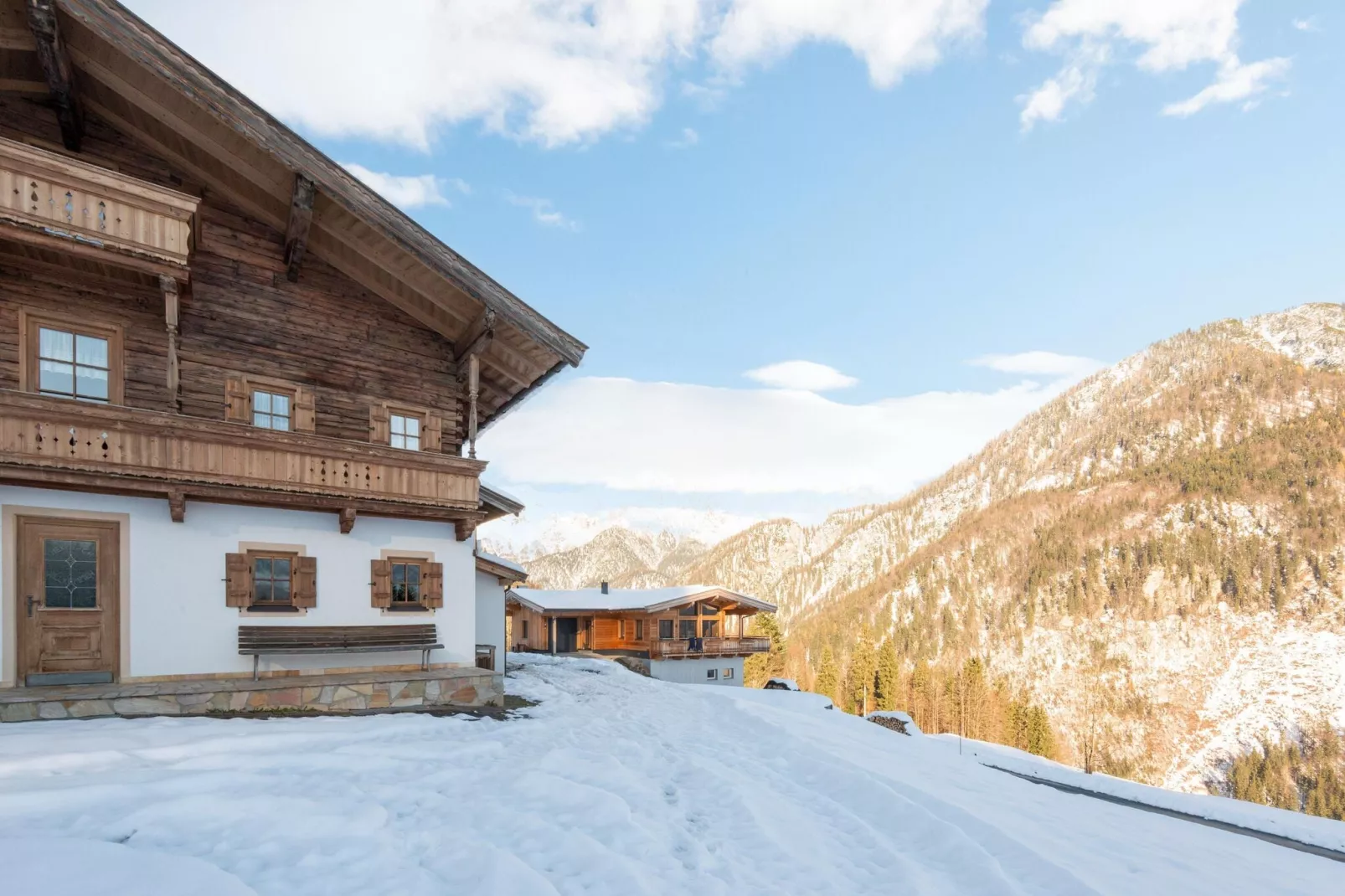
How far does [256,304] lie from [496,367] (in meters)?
4.98

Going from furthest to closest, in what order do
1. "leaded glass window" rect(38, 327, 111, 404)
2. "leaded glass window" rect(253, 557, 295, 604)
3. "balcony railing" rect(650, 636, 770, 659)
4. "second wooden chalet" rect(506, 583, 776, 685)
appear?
1. "second wooden chalet" rect(506, 583, 776, 685)
2. "balcony railing" rect(650, 636, 770, 659)
3. "leaded glass window" rect(253, 557, 295, 604)
4. "leaded glass window" rect(38, 327, 111, 404)

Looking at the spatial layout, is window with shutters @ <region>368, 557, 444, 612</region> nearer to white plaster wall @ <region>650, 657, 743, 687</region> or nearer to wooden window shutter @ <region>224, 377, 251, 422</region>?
wooden window shutter @ <region>224, 377, 251, 422</region>

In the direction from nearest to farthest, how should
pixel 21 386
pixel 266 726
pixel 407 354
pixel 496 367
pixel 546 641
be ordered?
pixel 266 726, pixel 21 386, pixel 407 354, pixel 496 367, pixel 546 641

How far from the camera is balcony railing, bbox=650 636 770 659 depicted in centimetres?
3797

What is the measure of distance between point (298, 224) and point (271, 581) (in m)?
6.47

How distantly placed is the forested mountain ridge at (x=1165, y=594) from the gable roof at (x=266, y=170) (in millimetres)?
70619

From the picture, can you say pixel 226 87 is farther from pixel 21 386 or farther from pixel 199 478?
pixel 199 478

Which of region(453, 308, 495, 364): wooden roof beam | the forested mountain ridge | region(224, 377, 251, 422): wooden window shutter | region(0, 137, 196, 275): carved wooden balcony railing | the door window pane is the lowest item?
the forested mountain ridge

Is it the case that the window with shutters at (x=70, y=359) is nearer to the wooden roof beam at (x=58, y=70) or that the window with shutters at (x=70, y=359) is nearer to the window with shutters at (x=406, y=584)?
the wooden roof beam at (x=58, y=70)

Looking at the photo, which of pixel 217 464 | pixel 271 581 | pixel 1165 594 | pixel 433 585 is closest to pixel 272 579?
pixel 271 581

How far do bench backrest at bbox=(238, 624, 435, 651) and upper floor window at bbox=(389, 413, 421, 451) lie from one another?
3691 millimetres

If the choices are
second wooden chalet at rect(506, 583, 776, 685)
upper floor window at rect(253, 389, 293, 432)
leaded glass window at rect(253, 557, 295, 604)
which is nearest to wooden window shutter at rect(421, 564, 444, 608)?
leaded glass window at rect(253, 557, 295, 604)

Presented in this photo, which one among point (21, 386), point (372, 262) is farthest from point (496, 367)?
point (21, 386)

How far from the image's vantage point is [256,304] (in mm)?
13289
